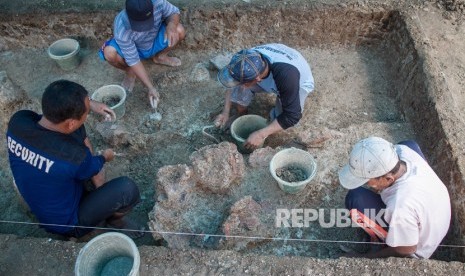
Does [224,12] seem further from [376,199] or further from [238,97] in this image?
[376,199]

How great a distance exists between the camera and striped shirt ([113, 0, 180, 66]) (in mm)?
3801

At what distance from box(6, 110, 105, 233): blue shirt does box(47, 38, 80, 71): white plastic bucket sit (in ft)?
5.89

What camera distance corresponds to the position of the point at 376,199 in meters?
2.63

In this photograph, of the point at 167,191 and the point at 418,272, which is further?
the point at 167,191

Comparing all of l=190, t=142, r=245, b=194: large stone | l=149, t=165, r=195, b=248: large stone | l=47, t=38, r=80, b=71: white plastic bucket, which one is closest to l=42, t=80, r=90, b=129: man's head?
l=149, t=165, r=195, b=248: large stone

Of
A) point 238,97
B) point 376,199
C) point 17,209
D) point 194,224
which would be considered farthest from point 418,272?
point 17,209

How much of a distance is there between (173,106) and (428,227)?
2.65m

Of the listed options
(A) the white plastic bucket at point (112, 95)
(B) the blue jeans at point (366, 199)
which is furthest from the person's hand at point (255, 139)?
(A) the white plastic bucket at point (112, 95)

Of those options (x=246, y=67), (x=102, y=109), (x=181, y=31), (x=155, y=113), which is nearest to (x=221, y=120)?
(x=155, y=113)

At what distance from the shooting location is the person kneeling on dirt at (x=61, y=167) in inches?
99.1

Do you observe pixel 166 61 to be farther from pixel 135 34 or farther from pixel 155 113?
pixel 155 113

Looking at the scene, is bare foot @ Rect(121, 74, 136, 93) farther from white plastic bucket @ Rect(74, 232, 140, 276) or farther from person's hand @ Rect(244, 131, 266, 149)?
white plastic bucket @ Rect(74, 232, 140, 276)

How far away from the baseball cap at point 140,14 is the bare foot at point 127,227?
1.80m

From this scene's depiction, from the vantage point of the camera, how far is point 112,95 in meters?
4.00
